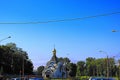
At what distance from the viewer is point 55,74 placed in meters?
179

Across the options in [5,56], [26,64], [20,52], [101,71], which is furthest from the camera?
[101,71]

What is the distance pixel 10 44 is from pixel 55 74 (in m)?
29.6

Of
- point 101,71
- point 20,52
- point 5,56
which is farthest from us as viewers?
point 101,71

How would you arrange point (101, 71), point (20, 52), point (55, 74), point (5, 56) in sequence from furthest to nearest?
1. point (101, 71)
2. point (55, 74)
3. point (20, 52)
4. point (5, 56)

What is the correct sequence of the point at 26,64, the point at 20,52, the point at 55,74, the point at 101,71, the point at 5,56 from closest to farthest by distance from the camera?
the point at 5,56, the point at 26,64, the point at 20,52, the point at 55,74, the point at 101,71

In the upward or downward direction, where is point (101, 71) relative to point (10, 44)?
downward

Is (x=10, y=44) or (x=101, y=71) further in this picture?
(x=101, y=71)

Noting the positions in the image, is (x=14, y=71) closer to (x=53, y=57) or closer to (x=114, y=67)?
(x=53, y=57)

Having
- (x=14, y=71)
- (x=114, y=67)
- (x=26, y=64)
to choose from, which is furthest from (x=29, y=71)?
(x=114, y=67)

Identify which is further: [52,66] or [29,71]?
[52,66]

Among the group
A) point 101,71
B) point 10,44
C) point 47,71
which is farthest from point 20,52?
point 101,71

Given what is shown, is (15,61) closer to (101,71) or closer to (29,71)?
(29,71)

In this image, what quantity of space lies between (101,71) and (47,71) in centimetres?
3633

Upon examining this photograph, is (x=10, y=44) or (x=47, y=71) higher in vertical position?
(x=10, y=44)
